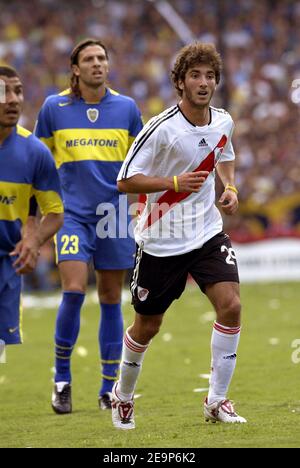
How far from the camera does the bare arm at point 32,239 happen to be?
6.92 m

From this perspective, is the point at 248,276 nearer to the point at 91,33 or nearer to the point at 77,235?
the point at 91,33

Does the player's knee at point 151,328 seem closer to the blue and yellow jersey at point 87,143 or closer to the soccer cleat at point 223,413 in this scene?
the soccer cleat at point 223,413

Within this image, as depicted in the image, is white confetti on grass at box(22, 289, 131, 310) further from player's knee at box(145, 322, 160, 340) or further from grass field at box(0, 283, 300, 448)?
player's knee at box(145, 322, 160, 340)

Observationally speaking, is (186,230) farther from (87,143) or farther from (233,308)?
(87,143)

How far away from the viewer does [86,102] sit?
895cm

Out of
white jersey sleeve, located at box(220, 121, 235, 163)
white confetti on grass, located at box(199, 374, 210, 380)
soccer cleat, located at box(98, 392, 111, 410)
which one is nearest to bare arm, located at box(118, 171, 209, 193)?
white jersey sleeve, located at box(220, 121, 235, 163)

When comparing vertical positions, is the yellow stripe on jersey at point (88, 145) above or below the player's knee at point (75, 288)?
above

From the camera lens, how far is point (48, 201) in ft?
23.8

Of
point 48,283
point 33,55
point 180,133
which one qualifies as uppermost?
point 180,133

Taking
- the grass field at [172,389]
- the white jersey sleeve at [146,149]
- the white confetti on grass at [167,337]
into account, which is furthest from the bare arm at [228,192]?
the white confetti on grass at [167,337]

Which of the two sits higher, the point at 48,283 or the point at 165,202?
the point at 165,202

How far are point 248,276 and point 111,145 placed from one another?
12.7 meters

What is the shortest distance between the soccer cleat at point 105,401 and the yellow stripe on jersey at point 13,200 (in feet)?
6.53
